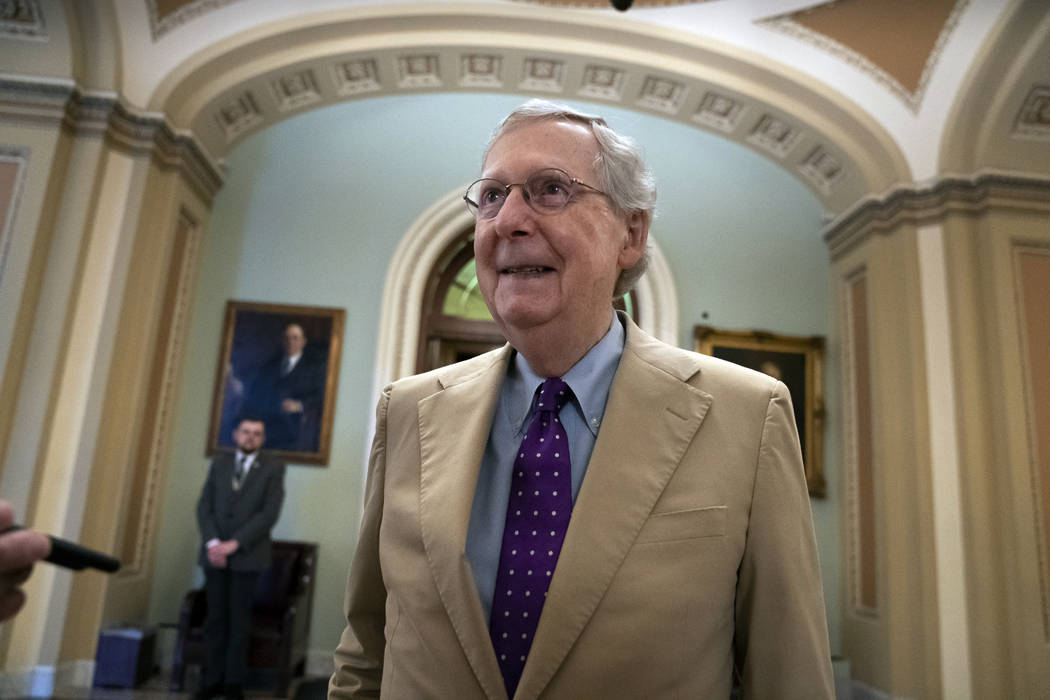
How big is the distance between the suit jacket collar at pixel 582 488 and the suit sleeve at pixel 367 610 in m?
0.16

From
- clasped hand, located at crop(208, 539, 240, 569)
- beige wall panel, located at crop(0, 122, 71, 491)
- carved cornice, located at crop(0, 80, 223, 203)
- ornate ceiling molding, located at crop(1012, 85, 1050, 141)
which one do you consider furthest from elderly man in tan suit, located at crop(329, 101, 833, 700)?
ornate ceiling molding, located at crop(1012, 85, 1050, 141)

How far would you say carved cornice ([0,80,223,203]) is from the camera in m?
5.00

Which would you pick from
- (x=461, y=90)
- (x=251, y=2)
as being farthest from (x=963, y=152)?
(x=251, y=2)

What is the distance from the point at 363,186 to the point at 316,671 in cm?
430

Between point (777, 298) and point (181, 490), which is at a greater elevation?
point (777, 298)

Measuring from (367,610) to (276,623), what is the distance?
456 cm

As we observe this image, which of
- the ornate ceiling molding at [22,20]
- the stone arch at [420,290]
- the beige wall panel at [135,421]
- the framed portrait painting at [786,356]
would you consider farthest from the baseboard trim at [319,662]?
the ornate ceiling molding at [22,20]

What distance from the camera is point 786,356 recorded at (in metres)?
6.73

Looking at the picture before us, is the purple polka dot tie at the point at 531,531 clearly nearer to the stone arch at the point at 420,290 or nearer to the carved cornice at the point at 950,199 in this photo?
the stone arch at the point at 420,290

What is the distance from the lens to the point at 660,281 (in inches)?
266

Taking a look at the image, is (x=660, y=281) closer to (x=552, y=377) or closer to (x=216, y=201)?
(x=216, y=201)

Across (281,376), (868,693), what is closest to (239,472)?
(281,376)

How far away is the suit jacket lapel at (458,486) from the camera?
1059 mm

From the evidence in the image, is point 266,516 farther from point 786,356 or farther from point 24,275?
point 786,356
